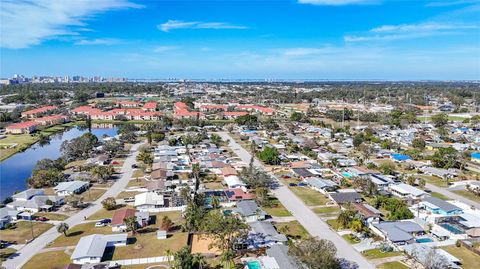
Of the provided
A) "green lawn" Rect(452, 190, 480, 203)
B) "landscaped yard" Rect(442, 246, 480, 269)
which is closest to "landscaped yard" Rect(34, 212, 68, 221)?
"landscaped yard" Rect(442, 246, 480, 269)

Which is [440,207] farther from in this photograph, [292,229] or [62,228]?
[62,228]

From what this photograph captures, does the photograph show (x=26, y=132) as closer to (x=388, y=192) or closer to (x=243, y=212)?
(x=243, y=212)

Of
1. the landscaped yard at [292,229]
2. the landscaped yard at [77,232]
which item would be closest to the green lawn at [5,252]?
the landscaped yard at [77,232]

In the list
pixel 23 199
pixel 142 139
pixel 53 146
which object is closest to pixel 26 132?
pixel 53 146

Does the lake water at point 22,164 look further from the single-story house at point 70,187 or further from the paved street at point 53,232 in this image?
the paved street at point 53,232

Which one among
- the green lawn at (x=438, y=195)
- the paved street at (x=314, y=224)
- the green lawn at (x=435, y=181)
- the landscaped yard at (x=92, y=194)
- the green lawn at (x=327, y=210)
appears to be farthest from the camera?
the green lawn at (x=435, y=181)

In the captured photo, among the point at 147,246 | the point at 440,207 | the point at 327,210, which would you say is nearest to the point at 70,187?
the point at 147,246

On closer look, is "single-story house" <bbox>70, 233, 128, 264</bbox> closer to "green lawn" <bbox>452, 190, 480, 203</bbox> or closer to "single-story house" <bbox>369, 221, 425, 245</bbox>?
"single-story house" <bbox>369, 221, 425, 245</bbox>
